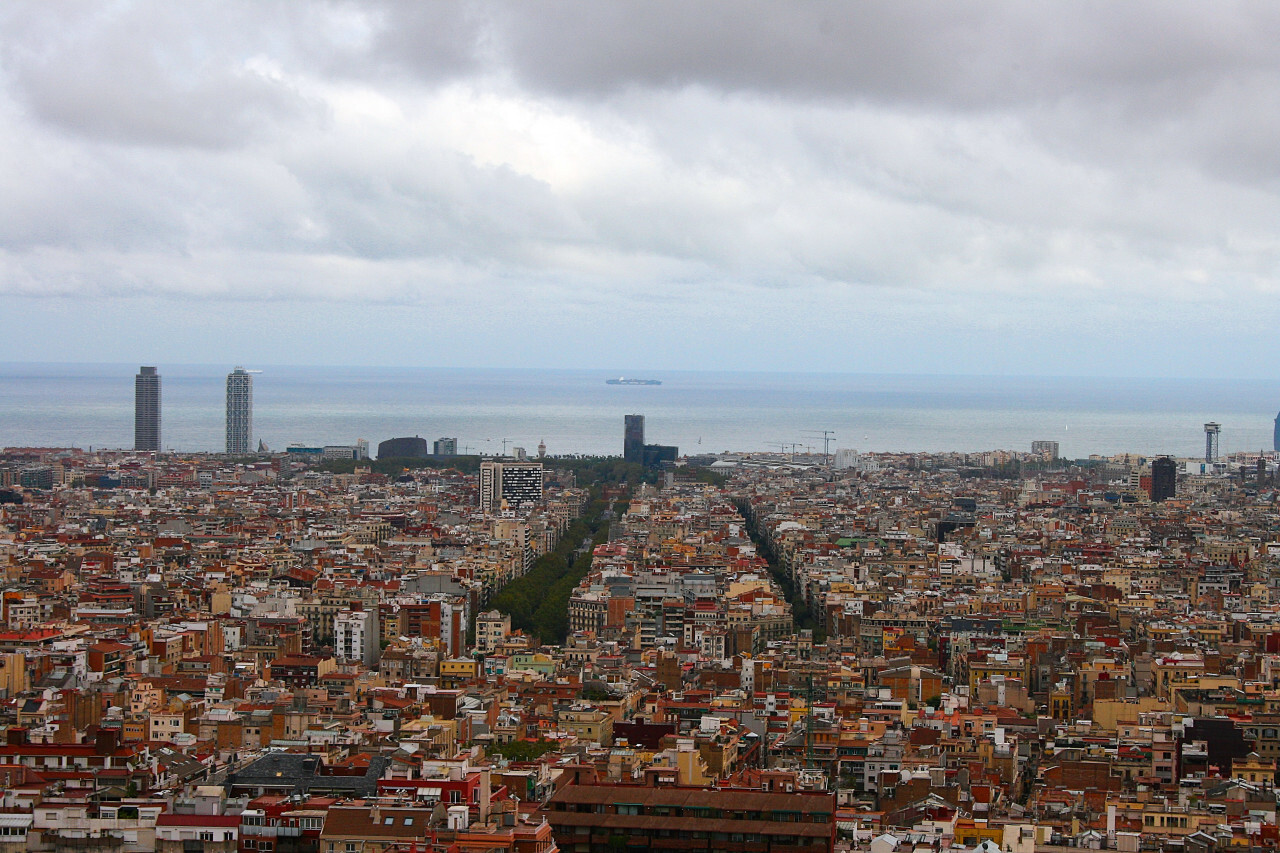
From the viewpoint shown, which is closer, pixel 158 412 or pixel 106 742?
pixel 106 742

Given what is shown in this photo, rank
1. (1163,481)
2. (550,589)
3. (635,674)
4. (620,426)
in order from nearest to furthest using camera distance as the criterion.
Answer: (635,674)
(550,589)
(1163,481)
(620,426)

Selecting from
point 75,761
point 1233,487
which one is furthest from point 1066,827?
point 1233,487

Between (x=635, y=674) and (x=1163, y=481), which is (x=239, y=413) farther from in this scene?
(x=635, y=674)

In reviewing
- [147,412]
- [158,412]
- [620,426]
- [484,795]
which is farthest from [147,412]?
[484,795]

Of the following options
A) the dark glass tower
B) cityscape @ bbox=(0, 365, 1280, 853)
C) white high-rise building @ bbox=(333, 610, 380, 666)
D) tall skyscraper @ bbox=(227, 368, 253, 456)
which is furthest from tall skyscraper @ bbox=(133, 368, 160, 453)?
white high-rise building @ bbox=(333, 610, 380, 666)

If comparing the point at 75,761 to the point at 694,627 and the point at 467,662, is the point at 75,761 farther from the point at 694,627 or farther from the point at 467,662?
the point at 694,627

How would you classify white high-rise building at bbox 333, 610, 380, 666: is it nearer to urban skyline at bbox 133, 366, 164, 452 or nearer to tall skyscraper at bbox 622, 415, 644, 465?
tall skyscraper at bbox 622, 415, 644, 465

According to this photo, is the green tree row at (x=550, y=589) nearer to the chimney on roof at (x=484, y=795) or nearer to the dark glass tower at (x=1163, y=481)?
the chimney on roof at (x=484, y=795)
